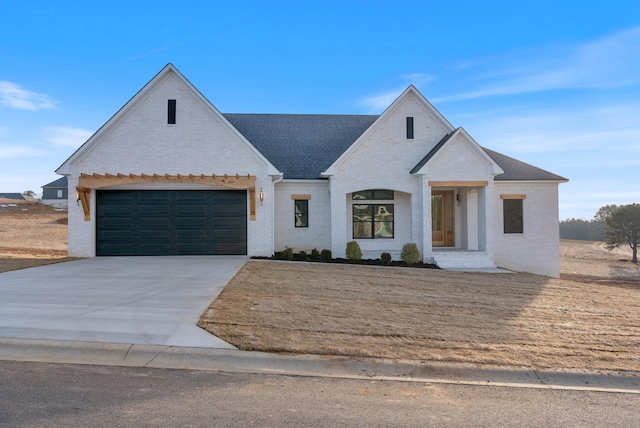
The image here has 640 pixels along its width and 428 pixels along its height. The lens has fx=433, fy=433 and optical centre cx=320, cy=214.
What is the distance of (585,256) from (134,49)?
44.1 metres

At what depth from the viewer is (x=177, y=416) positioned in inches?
164

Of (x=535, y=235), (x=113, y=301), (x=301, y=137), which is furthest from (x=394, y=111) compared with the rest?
(x=113, y=301)

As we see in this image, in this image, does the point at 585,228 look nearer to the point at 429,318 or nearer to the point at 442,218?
the point at 442,218

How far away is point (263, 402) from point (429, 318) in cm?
481

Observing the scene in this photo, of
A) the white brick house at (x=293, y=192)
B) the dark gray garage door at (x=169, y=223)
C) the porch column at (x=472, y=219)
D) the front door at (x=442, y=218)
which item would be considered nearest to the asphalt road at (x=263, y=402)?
the dark gray garage door at (x=169, y=223)

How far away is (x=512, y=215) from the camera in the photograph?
19688 mm

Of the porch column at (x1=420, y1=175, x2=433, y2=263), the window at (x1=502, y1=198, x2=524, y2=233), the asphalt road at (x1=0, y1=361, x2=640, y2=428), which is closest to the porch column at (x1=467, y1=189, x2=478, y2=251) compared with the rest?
the window at (x1=502, y1=198, x2=524, y2=233)

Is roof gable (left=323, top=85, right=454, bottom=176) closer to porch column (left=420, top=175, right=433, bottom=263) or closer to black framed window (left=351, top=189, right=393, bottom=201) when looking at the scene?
black framed window (left=351, top=189, right=393, bottom=201)

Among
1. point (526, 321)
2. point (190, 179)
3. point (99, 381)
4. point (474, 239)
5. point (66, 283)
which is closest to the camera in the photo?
point (99, 381)

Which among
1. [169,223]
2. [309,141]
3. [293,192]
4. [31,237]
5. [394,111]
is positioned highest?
[394,111]

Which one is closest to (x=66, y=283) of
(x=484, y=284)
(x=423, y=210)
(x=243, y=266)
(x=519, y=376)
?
(x=243, y=266)

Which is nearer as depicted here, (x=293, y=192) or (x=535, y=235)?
(x=535, y=235)

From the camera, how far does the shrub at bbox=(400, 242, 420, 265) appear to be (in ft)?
59.4

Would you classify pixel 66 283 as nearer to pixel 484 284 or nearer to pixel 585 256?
pixel 484 284
